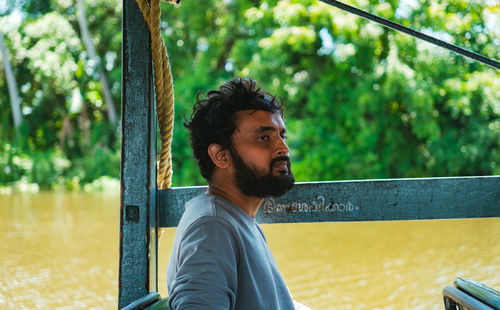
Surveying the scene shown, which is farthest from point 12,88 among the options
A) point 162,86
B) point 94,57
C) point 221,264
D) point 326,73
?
point 221,264

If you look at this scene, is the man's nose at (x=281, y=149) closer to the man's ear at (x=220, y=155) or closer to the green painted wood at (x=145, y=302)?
the man's ear at (x=220, y=155)

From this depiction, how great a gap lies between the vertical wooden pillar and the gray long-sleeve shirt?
0.68 feet

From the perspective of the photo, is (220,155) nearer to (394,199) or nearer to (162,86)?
(162,86)

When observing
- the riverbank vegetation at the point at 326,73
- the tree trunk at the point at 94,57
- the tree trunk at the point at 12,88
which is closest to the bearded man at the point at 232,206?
the riverbank vegetation at the point at 326,73

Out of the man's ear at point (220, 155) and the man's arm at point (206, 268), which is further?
the man's ear at point (220, 155)

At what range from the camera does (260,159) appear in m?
0.99

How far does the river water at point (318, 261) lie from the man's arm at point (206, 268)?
2.29 m

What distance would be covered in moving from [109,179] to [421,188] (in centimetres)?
1170

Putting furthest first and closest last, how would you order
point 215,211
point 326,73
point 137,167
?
1. point 326,73
2. point 137,167
3. point 215,211

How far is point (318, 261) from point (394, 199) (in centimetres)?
306

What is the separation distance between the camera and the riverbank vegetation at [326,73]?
877 cm

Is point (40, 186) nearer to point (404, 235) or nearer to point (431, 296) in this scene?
point (404, 235)

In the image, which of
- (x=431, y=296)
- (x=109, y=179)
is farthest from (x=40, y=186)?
(x=431, y=296)

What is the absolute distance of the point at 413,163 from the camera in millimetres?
9672
